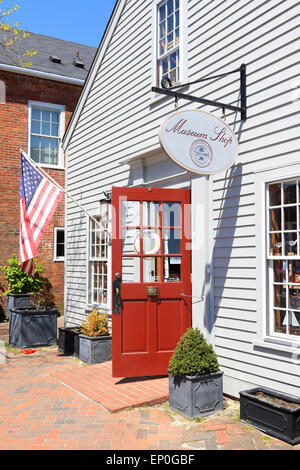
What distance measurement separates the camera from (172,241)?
6.13 meters

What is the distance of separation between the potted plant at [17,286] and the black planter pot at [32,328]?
140 inches

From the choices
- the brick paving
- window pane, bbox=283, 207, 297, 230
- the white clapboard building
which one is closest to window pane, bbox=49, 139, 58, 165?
the white clapboard building

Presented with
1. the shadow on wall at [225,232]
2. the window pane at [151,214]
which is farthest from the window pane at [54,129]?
the shadow on wall at [225,232]

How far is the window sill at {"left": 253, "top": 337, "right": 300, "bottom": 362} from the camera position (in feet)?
14.6

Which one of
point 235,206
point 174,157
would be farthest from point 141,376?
point 174,157

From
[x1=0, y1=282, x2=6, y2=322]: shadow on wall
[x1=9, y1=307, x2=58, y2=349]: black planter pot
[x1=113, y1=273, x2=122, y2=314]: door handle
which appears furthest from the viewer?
[x1=0, y1=282, x2=6, y2=322]: shadow on wall

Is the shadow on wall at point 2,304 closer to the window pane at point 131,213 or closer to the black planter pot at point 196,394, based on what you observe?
the window pane at point 131,213

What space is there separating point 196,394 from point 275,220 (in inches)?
81.2

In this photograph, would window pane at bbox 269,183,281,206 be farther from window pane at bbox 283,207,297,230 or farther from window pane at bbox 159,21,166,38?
window pane at bbox 159,21,166,38

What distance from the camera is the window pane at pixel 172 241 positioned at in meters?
6.10

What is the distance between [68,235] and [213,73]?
5.76 metres

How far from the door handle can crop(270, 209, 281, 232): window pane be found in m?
2.03

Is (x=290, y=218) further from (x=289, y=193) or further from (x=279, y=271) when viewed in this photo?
(x=279, y=271)

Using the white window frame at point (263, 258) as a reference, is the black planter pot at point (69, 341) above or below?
below
